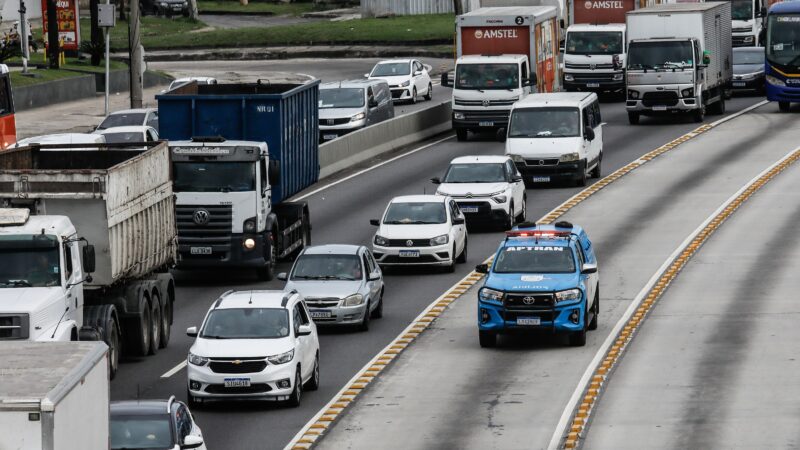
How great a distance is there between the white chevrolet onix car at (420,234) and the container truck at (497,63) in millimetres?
17959

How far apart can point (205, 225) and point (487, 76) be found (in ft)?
72.1

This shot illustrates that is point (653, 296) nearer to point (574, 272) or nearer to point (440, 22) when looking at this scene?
point (574, 272)

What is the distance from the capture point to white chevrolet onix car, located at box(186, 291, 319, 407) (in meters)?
27.9

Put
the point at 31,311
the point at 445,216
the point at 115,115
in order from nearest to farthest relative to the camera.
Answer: the point at 31,311, the point at 445,216, the point at 115,115

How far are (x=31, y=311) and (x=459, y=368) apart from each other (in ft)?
26.4

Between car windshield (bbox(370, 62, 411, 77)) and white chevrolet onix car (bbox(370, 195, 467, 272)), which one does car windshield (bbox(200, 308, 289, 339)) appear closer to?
white chevrolet onix car (bbox(370, 195, 467, 272))

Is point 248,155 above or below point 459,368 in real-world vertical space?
above

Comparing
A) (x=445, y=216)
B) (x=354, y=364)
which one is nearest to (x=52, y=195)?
(x=354, y=364)

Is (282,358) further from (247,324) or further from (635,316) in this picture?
(635,316)

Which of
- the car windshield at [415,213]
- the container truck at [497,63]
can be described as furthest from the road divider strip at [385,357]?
the container truck at [497,63]

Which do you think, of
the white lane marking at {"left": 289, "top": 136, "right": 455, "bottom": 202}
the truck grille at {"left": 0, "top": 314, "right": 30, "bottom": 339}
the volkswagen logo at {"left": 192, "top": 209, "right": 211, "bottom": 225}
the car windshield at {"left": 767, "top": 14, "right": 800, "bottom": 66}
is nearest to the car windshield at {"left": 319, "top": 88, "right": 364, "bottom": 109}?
the white lane marking at {"left": 289, "top": 136, "right": 455, "bottom": 202}

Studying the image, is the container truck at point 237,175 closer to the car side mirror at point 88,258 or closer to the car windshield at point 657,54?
the car side mirror at point 88,258

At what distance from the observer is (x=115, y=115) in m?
54.2

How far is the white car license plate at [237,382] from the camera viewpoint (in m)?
27.8
